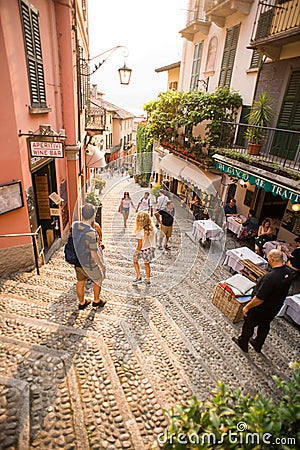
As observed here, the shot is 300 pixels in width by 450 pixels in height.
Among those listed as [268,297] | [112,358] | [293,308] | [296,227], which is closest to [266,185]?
[296,227]

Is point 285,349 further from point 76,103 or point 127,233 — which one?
point 76,103

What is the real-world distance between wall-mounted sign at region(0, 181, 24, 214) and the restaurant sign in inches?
239

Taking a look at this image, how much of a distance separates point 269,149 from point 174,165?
16.3ft

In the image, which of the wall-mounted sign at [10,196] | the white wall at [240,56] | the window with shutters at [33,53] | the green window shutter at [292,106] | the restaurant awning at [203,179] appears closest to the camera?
the wall-mounted sign at [10,196]

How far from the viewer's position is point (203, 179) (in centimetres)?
1012

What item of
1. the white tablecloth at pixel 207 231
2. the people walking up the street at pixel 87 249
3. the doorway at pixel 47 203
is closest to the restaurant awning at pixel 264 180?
the white tablecloth at pixel 207 231

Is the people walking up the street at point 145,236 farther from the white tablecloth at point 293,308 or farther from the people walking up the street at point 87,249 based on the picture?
the white tablecloth at point 293,308

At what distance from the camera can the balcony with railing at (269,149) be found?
21.0 feet

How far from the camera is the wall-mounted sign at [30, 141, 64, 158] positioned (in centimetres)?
516

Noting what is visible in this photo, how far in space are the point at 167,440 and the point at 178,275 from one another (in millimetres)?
4490

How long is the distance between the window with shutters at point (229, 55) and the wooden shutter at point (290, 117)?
3.36 m

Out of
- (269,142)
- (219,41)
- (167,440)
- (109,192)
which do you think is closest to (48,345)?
(167,440)

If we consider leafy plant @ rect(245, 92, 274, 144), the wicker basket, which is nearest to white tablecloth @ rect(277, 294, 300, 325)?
the wicker basket

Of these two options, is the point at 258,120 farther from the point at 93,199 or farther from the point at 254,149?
the point at 93,199
